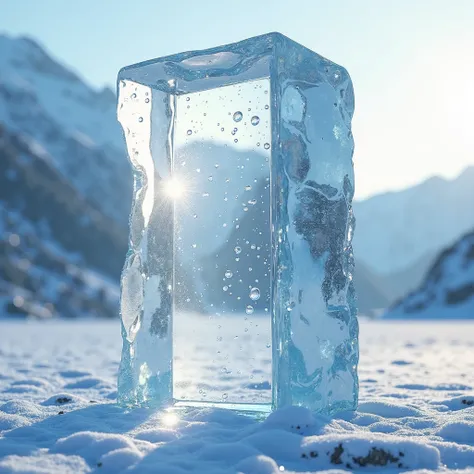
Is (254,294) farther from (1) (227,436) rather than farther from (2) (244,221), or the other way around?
(1) (227,436)

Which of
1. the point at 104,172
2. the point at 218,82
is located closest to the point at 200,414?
the point at 218,82

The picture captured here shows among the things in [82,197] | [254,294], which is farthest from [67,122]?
[254,294]

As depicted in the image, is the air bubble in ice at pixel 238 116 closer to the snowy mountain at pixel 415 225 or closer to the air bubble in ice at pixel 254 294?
the air bubble in ice at pixel 254 294

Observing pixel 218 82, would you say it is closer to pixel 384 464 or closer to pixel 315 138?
pixel 315 138

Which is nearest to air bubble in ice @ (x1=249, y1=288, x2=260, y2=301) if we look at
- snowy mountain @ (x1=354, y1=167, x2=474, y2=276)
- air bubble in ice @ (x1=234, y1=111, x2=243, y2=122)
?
air bubble in ice @ (x1=234, y1=111, x2=243, y2=122)

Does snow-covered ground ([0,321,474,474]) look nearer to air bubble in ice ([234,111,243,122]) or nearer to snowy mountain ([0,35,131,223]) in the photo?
air bubble in ice ([234,111,243,122])

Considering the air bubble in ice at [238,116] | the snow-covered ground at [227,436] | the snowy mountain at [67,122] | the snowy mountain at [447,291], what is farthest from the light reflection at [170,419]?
the snowy mountain at [67,122]
